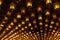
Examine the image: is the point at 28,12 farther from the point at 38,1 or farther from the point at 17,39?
the point at 17,39

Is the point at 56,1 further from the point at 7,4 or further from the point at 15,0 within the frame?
the point at 7,4

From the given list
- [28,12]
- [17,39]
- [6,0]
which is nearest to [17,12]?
[28,12]

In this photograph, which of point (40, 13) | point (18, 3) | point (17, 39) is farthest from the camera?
point (17, 39)

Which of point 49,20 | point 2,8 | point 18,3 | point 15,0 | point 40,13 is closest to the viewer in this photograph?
point 15,0

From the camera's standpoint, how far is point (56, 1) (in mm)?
4680

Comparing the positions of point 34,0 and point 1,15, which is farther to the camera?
point 1,15

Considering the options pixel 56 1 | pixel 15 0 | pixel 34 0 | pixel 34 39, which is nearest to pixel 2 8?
Result: pixel 15 0

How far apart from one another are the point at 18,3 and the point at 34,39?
7.11 meters

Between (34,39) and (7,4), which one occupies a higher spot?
(7,4)

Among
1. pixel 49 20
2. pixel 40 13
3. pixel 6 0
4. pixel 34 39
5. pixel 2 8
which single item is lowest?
pixel 34 39

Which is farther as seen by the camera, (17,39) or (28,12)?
(17,39)

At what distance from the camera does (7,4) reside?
4926mm

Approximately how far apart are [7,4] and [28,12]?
0.96m

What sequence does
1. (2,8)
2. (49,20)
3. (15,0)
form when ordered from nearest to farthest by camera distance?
(15,0)
(2,8)
(49,20)
